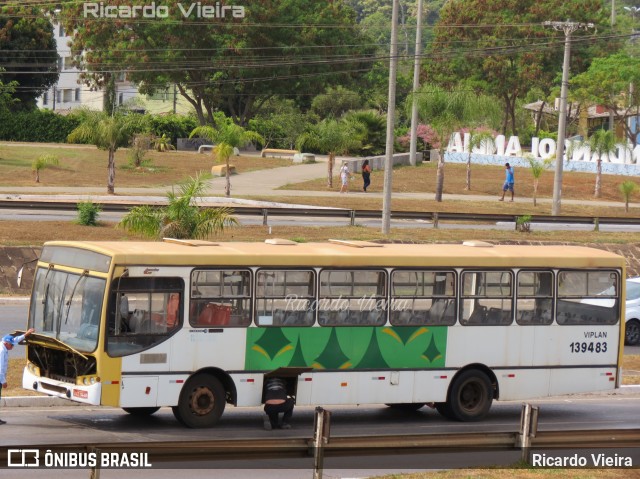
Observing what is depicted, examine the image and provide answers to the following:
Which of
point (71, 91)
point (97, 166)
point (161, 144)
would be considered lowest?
point (97, 166)

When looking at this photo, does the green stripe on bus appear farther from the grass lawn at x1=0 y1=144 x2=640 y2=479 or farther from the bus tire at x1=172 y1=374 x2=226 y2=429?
the grass lawn at x1=0 y1=144 x2=640 y2=479

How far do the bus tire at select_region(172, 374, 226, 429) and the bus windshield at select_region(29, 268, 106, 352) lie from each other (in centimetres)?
145

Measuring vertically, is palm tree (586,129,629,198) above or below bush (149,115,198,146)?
below

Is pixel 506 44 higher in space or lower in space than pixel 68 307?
higher

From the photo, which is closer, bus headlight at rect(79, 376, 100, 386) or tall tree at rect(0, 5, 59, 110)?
bus headlight at rect(79, 376, 100, 386)

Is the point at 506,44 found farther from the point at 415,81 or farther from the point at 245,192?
the point at 245,192

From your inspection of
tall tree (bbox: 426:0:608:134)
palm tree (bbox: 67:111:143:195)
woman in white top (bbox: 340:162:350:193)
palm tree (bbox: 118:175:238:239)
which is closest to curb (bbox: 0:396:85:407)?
palm tree (bbox: 118:175:238:239)

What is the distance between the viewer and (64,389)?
50.2 feet

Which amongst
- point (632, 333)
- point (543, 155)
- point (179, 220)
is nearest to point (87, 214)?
point (179, 220)

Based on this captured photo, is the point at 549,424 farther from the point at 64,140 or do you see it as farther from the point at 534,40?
the point at 534,40

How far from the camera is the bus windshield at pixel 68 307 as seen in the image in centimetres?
1523

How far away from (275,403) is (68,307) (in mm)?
3042

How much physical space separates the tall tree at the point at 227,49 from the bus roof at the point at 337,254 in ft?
192

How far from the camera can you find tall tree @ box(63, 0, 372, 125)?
76250mm
